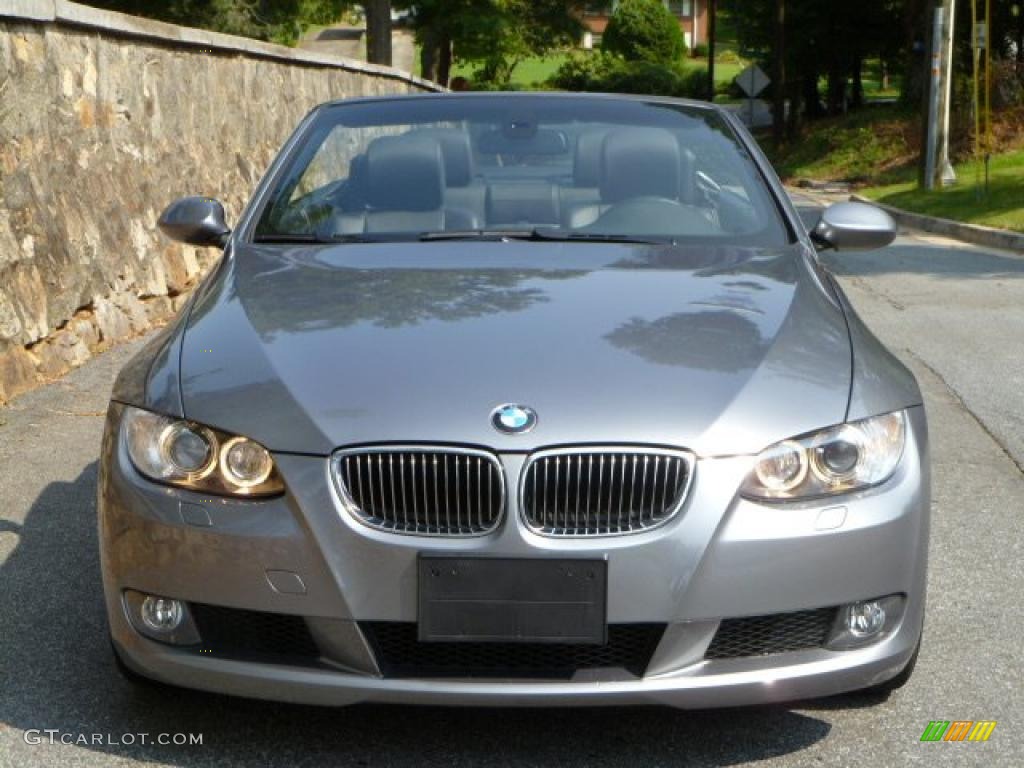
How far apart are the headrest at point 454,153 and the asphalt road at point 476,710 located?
162 cm

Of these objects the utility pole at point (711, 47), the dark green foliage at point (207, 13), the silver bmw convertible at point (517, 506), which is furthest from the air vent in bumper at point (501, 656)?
the utility pole at point (711, 47)

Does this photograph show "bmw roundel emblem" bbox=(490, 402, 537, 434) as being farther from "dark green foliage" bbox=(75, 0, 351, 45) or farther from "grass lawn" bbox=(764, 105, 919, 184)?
"grass lawn" bbox=(764, 105, 919, 184)

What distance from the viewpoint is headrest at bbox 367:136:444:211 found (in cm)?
503

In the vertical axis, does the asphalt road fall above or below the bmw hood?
below

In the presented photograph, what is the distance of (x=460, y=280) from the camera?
4207 millimetres

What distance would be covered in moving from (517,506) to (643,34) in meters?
80.4

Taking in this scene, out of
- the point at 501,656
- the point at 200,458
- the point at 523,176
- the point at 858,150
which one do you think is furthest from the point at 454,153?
the point at 858,150

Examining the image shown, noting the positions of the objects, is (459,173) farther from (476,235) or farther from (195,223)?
(195,223)

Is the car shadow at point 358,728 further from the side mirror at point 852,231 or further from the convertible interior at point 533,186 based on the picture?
the side mirror at point 852,231

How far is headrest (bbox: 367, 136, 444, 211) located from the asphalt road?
4.71 feet

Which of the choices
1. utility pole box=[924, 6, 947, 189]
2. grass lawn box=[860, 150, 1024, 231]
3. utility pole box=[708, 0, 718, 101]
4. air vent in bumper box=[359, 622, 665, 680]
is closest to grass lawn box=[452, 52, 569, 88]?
utility pole box=[708, 0, 718, 101]

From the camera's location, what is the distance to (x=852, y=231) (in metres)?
5.02

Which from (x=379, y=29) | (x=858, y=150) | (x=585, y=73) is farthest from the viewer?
(x=585, y=73)

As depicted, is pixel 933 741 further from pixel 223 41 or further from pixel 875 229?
pixel 223 41
